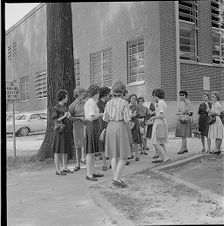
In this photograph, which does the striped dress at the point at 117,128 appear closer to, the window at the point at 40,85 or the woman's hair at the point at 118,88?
the woman's hair at the point at 118,88

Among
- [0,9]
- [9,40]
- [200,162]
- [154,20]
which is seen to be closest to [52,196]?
[9,40]

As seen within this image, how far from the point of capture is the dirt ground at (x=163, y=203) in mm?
2469

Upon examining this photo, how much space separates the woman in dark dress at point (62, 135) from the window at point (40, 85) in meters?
0.16

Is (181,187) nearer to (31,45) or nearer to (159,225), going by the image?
(159,225)

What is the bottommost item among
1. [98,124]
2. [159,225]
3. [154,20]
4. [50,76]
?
[159,225]

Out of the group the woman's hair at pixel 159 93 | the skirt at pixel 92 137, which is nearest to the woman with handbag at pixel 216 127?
the woman's hair at pixel 159 93

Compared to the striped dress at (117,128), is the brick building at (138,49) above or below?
above

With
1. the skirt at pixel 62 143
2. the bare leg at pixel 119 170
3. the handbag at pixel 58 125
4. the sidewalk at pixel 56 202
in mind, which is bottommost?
the sidewalk at pixel 56 202

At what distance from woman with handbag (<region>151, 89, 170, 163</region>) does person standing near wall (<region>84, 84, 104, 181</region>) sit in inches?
27.7

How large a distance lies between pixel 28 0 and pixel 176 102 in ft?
7.55

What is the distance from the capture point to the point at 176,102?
13.7 ft

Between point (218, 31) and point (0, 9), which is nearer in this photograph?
point (0, 9)

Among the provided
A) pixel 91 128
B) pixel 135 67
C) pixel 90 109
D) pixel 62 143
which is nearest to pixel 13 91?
pixel 90 109

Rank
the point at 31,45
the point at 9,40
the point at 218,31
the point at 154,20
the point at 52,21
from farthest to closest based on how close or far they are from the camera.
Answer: the point at 154,20 < the point at 52,21 < the point at 31,45 < the point at 218,31 < the point at 9,40
